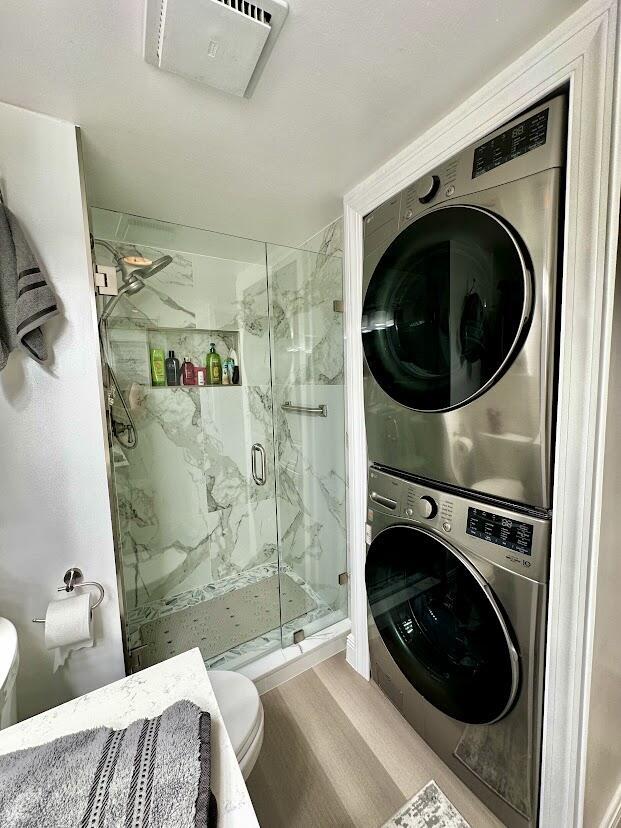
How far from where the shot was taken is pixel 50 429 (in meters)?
1.07

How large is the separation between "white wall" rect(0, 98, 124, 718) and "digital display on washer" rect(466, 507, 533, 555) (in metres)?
1.20

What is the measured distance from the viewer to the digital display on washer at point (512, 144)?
81cm

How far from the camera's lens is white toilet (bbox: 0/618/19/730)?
0.82m

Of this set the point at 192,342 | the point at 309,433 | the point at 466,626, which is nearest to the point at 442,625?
the point at 466,626

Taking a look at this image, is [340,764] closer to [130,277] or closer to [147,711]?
[147,711]

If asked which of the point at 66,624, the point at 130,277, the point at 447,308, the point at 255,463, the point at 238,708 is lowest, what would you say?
the point at 238,708

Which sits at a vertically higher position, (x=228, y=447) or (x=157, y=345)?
(x=157, y=345)

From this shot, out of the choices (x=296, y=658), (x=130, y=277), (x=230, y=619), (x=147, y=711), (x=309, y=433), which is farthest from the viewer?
(x=309, y=433)

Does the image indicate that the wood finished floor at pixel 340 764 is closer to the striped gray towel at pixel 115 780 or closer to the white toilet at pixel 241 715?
the white toilet at pixel 241 715

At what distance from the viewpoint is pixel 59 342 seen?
1.07 m

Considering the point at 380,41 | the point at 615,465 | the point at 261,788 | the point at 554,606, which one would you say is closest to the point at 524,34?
the point at 380,41

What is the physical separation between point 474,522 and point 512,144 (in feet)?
3.34

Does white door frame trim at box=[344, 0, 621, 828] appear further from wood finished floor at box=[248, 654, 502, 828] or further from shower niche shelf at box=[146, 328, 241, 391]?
shower niche shelf at box=[146, 328, 241, 391]

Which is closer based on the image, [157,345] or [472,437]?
[472,437]
